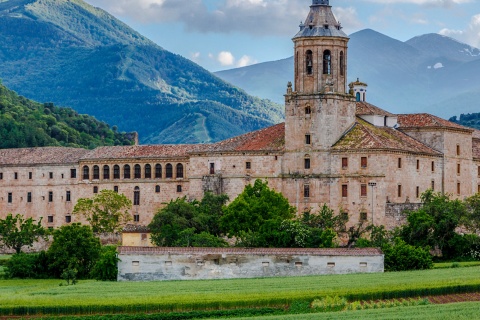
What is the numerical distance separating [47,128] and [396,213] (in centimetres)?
6280

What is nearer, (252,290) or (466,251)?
(252,290)

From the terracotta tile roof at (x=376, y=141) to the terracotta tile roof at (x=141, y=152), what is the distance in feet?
47.6

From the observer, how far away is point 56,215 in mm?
122062

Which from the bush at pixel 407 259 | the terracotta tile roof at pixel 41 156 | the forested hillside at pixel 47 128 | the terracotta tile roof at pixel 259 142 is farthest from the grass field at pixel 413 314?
the forested hillside at pixel 47 128

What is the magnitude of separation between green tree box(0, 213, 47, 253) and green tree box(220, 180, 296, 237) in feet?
57.3

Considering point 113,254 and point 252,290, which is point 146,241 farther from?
point 252,290

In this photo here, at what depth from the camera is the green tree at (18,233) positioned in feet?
368

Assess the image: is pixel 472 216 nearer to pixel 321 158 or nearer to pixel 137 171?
pixel 321 158

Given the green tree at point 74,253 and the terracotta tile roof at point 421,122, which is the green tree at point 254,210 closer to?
the green tree at point 74,253

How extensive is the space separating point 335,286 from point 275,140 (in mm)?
36340

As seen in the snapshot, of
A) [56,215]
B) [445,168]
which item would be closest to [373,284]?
[445,168]

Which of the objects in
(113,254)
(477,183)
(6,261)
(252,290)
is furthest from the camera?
(477,183)

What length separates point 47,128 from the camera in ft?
519

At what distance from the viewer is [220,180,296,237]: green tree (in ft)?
334
